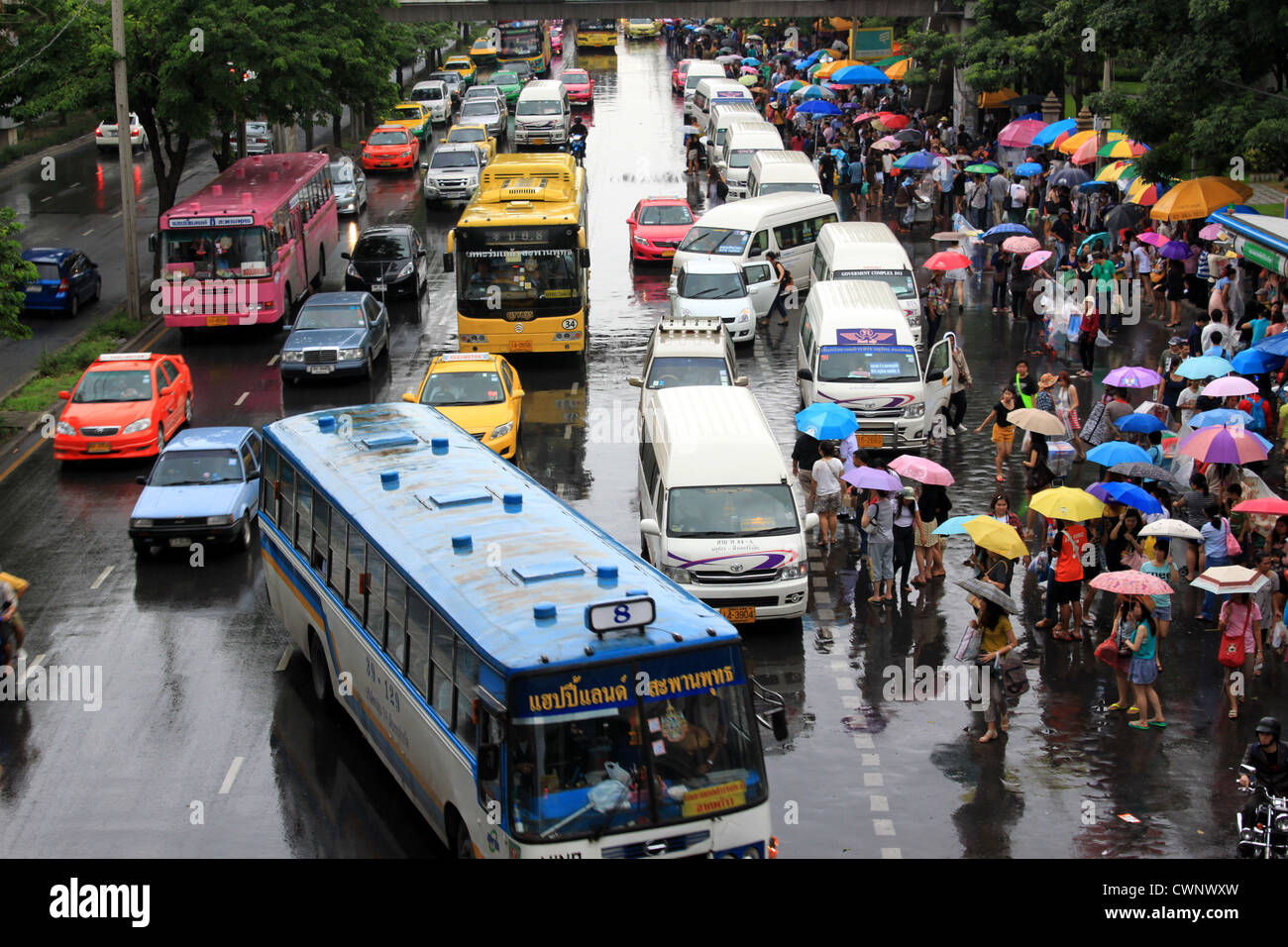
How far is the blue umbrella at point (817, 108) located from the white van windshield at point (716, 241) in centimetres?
2021

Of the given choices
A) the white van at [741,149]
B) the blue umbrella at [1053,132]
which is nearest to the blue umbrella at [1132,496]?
the blue umbrella at [1053,132]

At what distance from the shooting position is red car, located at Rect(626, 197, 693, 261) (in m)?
40.8

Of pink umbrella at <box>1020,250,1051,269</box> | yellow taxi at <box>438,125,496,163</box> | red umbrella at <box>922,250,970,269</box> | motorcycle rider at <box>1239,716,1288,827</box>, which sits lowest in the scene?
motorcycle rider at <box>1239,716,1288,827</box>

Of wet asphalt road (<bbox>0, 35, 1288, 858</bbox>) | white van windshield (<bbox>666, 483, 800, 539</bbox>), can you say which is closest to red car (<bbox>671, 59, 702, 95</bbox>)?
wet asphalt road (<bbox>0, 35, 1288, 858</bbox>)

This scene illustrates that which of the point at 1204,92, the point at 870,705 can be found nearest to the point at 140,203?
the point at 1204,92

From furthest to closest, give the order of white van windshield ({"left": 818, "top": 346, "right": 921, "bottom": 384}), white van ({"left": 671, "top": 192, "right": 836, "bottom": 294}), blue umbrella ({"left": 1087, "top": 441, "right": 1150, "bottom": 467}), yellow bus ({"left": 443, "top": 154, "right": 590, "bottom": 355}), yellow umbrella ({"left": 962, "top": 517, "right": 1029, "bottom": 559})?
white van ({"left": 671, "top": 192, "right": 836, "bottom": 294}) < yellow bus ({"left": 443, "top": 154, "right": 590, "bottom": 355}) < white van windshield ({"left": 818, "top": 346, "right": 921, "bottom": 384}) < blue umbrella ({"left": 1087, "top": 441, "right": 1150, "bottom": 467}) < yellow umbrella ({"left": 962, "top": 517, "right": 1029, "bottom": 559})

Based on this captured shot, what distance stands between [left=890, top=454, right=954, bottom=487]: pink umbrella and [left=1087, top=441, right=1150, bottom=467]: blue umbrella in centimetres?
185

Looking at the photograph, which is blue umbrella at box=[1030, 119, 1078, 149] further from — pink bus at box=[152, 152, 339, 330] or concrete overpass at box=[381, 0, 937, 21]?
concrete overpass at box=[381, 0, 937, 21]

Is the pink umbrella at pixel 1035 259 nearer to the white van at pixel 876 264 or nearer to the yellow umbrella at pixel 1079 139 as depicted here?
the white van at pixel 876 264

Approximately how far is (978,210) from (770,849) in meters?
31.3

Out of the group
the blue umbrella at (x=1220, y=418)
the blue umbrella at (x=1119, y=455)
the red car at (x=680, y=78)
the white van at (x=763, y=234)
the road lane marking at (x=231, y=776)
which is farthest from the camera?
the red car at (x=680, y=78)

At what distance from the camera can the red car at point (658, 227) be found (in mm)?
40750

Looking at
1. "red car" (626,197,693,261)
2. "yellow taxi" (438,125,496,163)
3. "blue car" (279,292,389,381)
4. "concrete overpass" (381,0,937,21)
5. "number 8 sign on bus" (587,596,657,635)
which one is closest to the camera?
"number 8 sign on bus" (587,596,657,635)

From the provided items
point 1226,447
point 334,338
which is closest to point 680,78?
point 334,338
